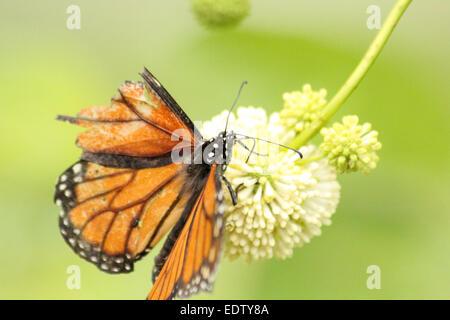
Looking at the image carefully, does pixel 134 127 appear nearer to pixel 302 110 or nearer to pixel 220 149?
pixel 220 149

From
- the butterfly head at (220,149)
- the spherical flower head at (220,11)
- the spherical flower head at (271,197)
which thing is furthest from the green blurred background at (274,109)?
the butterfly head at (220,149)

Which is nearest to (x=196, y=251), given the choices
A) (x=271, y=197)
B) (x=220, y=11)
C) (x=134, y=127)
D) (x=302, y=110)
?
(x=271, y=197)

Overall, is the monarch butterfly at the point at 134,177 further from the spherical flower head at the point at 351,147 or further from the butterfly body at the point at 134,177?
the spherical flower head at the point at 351,147

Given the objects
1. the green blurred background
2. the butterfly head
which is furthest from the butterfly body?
the green blurred background

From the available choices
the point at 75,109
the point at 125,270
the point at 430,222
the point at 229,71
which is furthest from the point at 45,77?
the point at 430,222

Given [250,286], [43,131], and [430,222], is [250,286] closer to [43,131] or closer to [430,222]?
[430,222]
